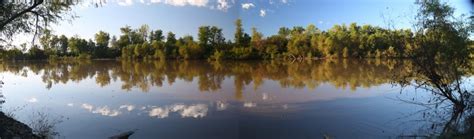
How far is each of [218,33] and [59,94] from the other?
27141mm

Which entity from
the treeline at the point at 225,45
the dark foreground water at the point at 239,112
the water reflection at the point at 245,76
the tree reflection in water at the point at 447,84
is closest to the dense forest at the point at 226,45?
the treeline at the point at 225,45

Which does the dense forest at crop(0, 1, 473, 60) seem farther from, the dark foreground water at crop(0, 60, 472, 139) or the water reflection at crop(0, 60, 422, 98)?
the dark foreground water at crop(0, 60, 472, 139)

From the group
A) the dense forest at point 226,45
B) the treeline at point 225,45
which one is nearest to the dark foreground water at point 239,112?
the dense forest at point 226,45

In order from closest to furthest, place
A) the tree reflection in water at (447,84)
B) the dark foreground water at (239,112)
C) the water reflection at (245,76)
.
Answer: the dark foreground water at (239,112), the tree reflection in water at (447,84), the water reflection at (245,76)

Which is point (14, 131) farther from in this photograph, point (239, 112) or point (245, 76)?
point (245, 76)

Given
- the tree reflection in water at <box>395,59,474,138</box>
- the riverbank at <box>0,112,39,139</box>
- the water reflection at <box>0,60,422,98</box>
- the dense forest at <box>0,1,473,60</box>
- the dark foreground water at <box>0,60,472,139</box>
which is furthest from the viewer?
the dense forest at <box>0,1,473,60</box>

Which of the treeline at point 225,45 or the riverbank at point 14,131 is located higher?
the treeline at point 225,45

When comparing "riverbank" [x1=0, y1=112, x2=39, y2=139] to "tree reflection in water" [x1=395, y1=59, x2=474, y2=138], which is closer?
"riverbank" [x1=0, y1=112, x2=39, y2=139]

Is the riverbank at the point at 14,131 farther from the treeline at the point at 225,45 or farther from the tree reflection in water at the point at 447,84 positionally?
the treeline at the point at 225,45

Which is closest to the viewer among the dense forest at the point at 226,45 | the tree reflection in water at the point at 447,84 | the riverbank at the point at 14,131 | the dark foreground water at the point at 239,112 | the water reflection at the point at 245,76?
the riverbank at the point at 14,131

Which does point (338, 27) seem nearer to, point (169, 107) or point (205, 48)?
point (205, 48)

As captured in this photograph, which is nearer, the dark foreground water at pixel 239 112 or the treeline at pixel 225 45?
the dark foreground water at pixel 239 112

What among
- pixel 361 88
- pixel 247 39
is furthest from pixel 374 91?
pixel 247 39

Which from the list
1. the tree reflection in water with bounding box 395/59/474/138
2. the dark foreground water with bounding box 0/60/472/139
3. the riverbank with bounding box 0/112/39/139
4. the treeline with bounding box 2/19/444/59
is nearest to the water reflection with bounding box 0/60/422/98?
the tree reflection in water with bounding box 395/59/474/138
